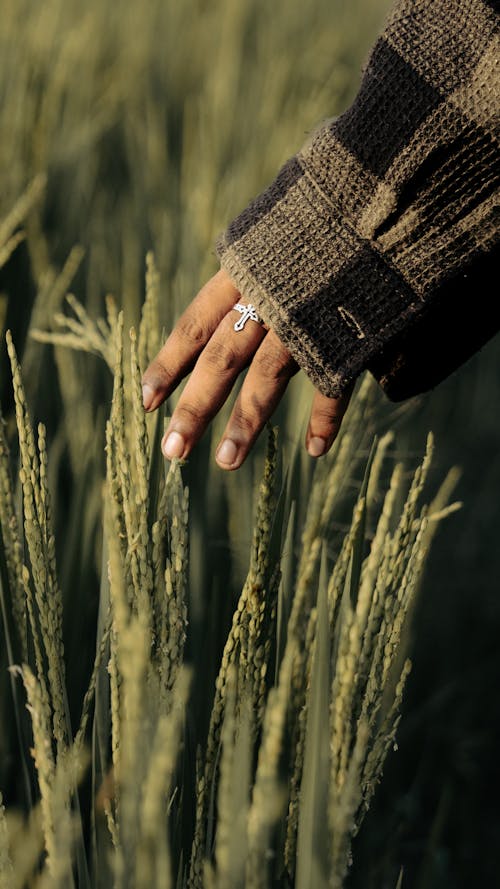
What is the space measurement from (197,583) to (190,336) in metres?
0.31

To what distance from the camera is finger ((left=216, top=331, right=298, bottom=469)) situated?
104 centimetres

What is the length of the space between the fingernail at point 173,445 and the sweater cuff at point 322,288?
18 cm

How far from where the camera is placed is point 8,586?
0.98 m

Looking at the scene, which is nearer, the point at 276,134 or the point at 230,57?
the point at 276,134

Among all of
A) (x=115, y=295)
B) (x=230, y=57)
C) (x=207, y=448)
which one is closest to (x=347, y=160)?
(x=207, y=448)

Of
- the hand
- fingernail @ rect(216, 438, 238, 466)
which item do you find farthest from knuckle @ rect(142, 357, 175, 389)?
fingernail @ rect(216, 438, 238, 466)

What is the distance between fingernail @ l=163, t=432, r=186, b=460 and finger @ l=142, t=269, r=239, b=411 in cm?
8

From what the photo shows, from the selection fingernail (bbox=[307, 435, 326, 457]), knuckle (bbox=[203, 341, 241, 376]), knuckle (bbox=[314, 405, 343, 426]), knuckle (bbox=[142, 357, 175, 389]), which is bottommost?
fingernail (bbox=[307, 435, 326, 457])

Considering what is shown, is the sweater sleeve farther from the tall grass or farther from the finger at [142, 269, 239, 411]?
the tall grass

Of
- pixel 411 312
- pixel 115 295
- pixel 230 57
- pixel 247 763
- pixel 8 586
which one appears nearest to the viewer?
pixel 247 763

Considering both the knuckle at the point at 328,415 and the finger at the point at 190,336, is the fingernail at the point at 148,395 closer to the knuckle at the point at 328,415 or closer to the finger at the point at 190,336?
the finger at the point at 190,336

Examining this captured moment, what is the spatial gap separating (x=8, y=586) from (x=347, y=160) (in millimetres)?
659

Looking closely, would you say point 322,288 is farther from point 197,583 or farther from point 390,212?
point 197,583

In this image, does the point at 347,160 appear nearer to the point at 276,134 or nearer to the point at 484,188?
the point at 484,188
